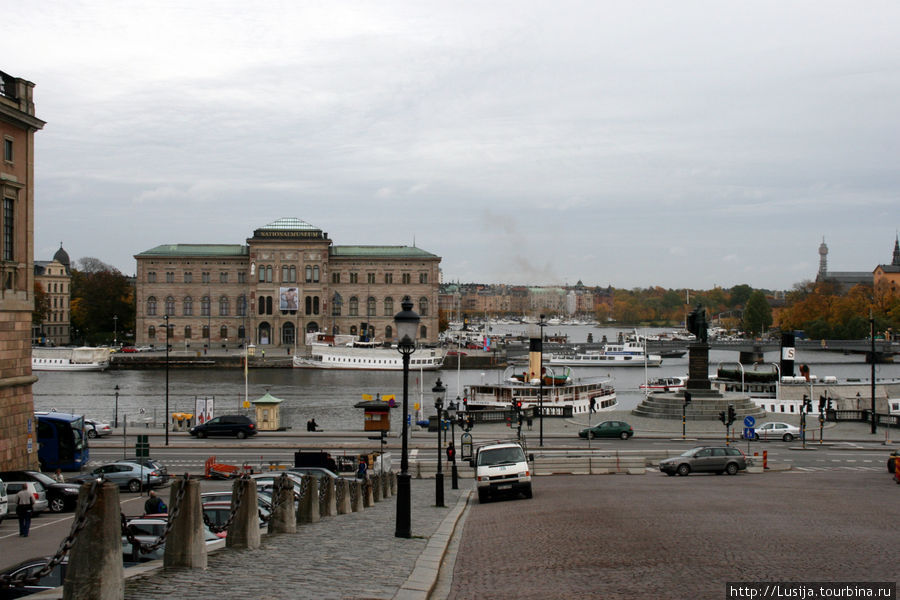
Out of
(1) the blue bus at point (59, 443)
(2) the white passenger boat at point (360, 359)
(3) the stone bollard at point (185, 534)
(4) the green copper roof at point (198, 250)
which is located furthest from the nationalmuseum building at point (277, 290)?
(3) the stone bollard at point (185, 534)

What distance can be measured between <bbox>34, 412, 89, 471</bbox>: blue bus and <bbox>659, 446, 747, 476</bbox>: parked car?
22.4 metres

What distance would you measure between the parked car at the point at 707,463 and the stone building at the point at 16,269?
868 inches

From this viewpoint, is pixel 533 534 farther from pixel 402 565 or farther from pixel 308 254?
pixel 308 254

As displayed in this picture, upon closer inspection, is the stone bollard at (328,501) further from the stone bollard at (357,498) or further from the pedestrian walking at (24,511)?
the pedestrian walking at (24,511)

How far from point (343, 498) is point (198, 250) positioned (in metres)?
123

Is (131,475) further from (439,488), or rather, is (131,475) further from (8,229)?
(439,488)

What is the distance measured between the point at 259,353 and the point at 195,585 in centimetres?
11520

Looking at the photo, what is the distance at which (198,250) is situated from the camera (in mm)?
136000

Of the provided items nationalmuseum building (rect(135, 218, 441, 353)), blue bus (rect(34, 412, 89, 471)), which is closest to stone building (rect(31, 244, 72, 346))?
nationalmuseum building (rect(135, 218, 441, 353))

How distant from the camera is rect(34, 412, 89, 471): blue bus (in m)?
34.4

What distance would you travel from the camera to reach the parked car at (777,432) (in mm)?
45094

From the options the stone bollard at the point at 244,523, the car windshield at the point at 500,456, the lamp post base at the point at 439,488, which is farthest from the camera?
the car windshield at the point at 500,456

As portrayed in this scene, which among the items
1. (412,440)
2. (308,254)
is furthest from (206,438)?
(308,254)

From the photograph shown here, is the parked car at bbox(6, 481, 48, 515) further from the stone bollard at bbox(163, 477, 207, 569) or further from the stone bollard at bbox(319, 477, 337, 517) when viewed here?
the stone bollard at bbox(163, 477, 207, 569)
